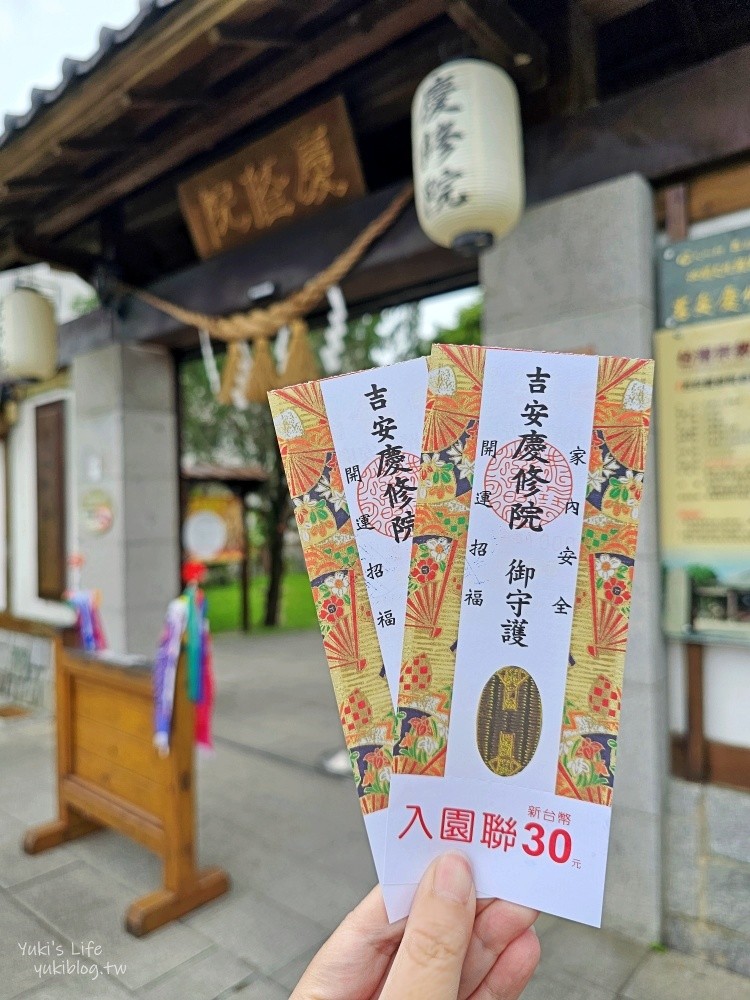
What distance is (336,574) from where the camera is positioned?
906 mm

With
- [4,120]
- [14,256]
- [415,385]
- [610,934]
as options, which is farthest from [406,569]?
[14,256]

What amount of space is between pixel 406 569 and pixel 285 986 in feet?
8.30

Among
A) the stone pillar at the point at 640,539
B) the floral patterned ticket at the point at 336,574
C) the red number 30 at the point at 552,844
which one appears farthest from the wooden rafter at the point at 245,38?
the red number 30 at the point at 552,844

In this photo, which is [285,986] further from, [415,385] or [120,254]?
[120,254]

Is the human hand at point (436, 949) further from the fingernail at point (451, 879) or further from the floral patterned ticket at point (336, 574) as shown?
the floral patterned ticket at point (336, 574)

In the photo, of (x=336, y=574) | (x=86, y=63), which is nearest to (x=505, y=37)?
(x=86, y=63)

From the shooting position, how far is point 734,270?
2.62 meters

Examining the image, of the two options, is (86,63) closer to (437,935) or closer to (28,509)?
(437,935)

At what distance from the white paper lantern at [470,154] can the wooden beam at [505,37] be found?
10 cm

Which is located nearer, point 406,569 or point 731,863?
point 406,569

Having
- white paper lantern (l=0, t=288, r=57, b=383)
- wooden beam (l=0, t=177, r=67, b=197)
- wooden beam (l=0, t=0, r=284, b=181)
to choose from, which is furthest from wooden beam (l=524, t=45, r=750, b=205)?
white paper lantern (l=0, t=288, r=57, b=383)

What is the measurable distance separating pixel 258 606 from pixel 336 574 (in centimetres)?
1434

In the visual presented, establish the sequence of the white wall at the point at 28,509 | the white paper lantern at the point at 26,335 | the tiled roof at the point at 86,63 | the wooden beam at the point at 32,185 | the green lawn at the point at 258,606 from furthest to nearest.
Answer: the green lawn at the point at 258,606 < the white wall at the point at 28,509 < the white paper lantern at the point at 26,335 < the wooden beam at the point at 32,185 < the tiled roof at the point at 86,63

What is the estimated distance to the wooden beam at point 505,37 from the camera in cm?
239
